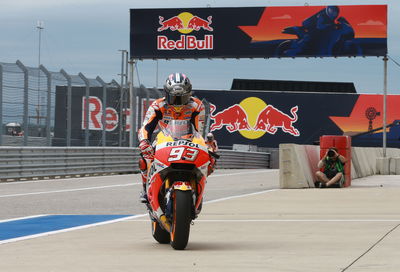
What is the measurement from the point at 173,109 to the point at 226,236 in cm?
183

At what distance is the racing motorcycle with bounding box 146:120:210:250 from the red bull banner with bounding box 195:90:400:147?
1952 inches

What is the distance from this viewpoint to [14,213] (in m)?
14.6

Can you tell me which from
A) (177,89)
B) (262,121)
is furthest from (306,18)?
(177,89)

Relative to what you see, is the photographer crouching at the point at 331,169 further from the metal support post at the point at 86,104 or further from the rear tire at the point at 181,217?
the rear tire at the point at 181,217

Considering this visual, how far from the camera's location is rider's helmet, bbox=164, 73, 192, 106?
31.0 ft

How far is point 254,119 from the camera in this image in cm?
5900

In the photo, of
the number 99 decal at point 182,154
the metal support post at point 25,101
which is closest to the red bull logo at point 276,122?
the metal support post at point 25,101

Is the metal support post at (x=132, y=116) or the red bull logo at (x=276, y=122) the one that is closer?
the metal support post at (x=132, y=116)

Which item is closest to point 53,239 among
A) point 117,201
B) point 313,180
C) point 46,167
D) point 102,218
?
point 102,218

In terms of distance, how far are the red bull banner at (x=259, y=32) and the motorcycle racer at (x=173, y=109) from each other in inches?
1369

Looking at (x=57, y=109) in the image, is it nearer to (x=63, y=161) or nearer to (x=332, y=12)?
(x=63, y=161)

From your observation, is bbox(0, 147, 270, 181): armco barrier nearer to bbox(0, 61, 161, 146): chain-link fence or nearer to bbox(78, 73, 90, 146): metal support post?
bbox(0, 61, 161, 146): chain-link fence

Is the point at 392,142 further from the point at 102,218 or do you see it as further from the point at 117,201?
the point at 102,218

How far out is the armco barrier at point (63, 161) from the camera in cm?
2525
